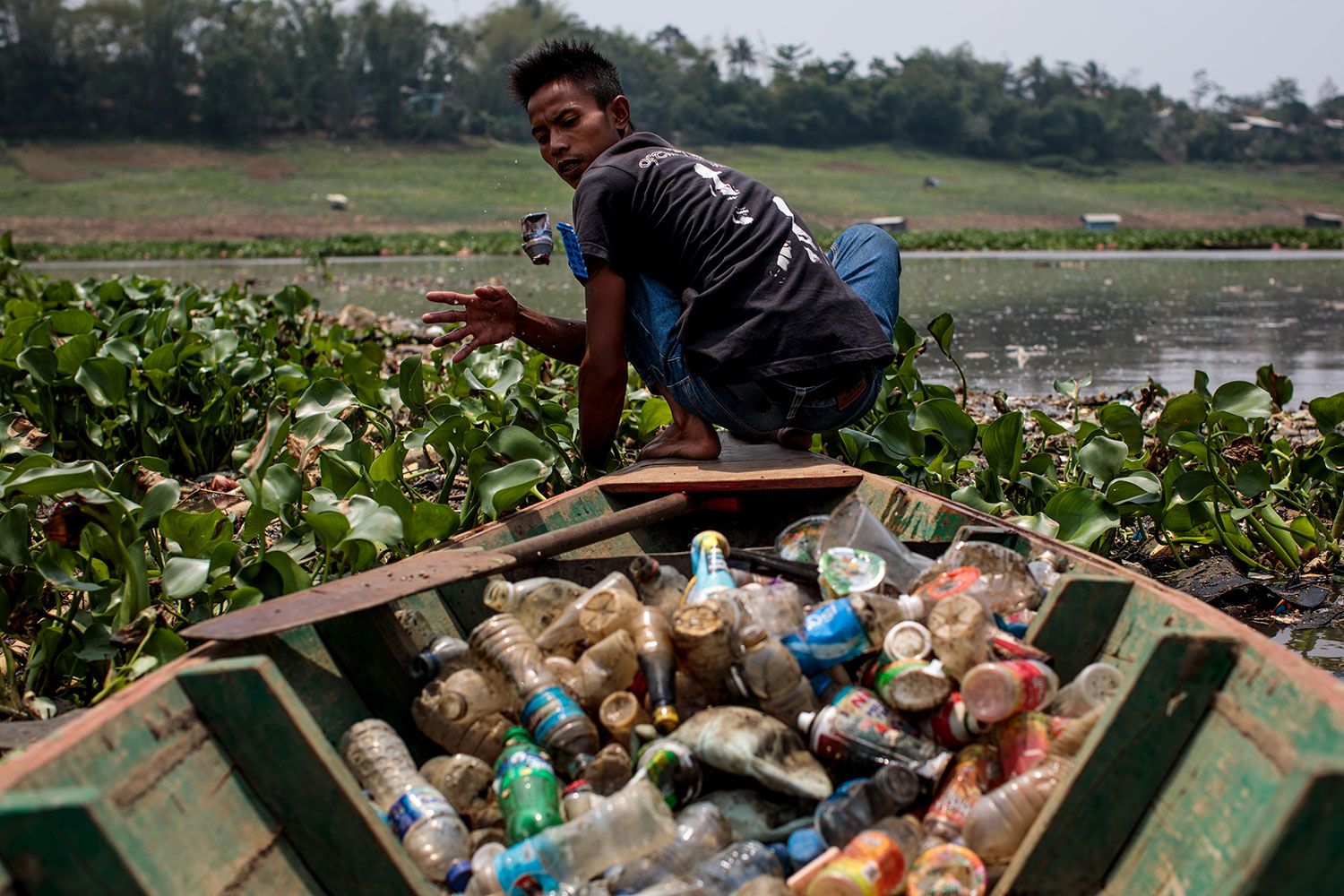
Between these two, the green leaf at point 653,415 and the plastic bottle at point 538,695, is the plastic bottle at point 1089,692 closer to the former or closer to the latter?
the plastic bottle at point 538,695

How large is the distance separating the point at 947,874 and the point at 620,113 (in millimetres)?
2550

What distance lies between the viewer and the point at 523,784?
154cm

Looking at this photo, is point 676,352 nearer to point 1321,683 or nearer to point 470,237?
point 1321,683

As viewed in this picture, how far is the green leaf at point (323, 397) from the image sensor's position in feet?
10.3

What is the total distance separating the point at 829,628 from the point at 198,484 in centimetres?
323

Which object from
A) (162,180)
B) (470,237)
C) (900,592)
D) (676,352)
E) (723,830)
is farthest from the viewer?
(162,180)

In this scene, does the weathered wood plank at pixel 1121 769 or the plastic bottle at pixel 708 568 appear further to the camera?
the plastic bottle at pixel 708 568

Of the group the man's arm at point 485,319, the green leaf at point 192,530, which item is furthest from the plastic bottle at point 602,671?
the man's arm at point 485,319

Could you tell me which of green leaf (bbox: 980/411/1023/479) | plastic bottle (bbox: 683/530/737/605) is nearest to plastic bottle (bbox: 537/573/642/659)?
plastic bottle (bbox: 683/530/737/605)

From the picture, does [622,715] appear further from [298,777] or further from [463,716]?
[298,777]

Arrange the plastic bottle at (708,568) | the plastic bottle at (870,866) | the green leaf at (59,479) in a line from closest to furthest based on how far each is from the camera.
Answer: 1. the plastic bottle at (870,866)
2. the plastic bottle at (708,568)
3. the green leaf at (59,479)

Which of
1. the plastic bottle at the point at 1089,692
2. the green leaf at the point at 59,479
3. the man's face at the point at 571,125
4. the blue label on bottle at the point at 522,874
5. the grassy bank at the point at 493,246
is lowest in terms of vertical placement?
the grassy bank at the point at 493,246

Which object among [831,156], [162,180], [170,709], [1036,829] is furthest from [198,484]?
[831,156]

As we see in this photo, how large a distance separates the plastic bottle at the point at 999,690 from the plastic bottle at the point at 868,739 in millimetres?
101
